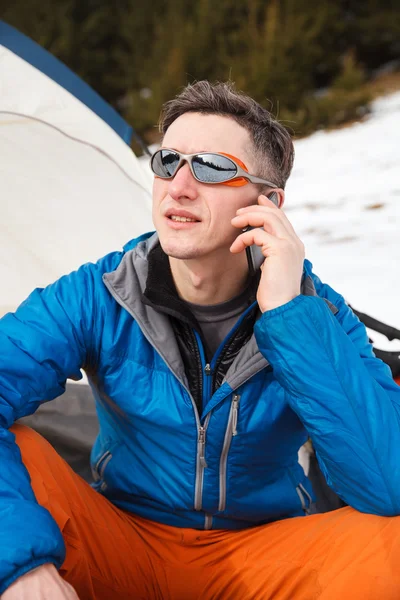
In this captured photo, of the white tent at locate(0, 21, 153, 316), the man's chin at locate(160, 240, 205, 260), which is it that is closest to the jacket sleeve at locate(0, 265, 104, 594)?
the man's chin at locate(160, 240, 205, 260)

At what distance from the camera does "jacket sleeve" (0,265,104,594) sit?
1402mm

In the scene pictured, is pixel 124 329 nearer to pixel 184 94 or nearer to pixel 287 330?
pixel 287 330

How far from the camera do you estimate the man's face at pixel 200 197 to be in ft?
5.82

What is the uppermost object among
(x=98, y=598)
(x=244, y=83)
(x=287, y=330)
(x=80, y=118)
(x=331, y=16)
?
(x=331, y=16)

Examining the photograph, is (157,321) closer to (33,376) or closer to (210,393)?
(210,393)

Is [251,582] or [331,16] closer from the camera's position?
[251,582]

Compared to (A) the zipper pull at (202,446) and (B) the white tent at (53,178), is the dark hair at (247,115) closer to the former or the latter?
(A) the zipper pull at (202,446)

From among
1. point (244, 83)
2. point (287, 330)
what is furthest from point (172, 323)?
point (244, 83)

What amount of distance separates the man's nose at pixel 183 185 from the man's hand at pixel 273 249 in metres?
0.13

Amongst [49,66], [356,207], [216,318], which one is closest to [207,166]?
[216,318]

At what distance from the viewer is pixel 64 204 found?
321 cm

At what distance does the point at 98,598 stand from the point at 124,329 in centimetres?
68

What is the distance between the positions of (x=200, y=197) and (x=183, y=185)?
0.18 feet

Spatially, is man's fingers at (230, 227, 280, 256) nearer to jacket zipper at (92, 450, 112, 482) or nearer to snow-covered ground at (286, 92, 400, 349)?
jacket zipper at (92, 450, 112, 482)
